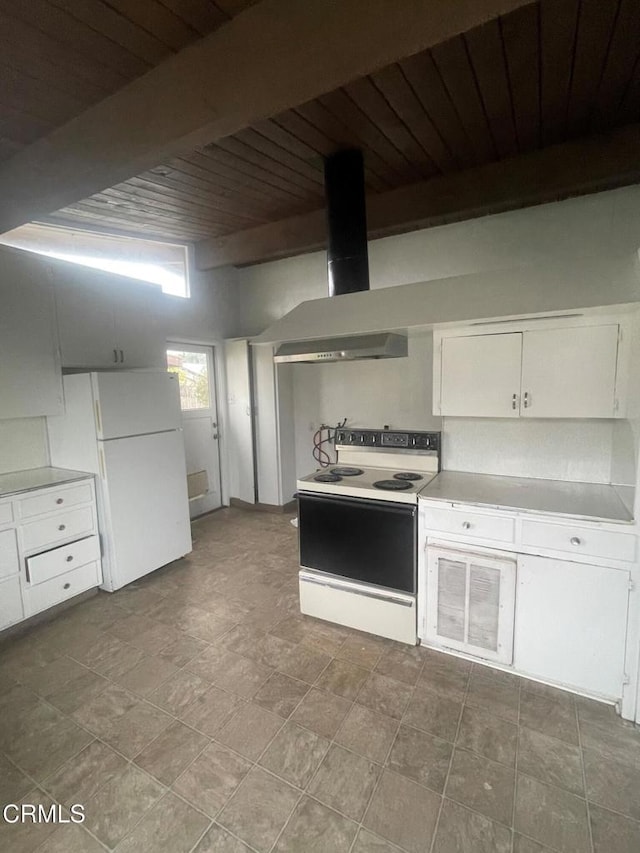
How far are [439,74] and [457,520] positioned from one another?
2040 millimetres

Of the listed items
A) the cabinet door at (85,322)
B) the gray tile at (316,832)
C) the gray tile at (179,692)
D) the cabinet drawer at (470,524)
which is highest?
the cabinet door at (85,322)

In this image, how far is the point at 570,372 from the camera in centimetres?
214

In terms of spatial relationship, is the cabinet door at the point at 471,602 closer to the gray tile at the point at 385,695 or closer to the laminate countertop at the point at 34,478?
the gray tile at the point at 385,695

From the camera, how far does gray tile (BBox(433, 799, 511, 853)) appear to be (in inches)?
49.8

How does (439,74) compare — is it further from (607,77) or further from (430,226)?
(430,226)

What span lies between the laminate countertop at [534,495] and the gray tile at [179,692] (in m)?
1.52

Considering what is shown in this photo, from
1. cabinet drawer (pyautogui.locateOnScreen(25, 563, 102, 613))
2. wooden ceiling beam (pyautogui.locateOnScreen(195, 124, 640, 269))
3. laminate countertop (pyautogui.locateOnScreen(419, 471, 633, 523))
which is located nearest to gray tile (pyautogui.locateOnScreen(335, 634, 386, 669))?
laminate countertop (pyautogui.locateOnScreen(419, 471, 633, 523))

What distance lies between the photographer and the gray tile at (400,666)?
201cm

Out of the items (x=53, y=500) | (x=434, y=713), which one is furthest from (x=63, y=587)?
(x=434, y=713)

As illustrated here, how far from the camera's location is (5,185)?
2.12m

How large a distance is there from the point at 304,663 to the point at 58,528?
1.84 meters

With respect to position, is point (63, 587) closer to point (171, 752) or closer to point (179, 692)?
point (179, 692)

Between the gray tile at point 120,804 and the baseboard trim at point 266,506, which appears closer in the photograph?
the gray tile at point 120,804

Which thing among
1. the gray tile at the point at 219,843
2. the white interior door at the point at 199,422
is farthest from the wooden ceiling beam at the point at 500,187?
the gray tile at the point at 219,843
